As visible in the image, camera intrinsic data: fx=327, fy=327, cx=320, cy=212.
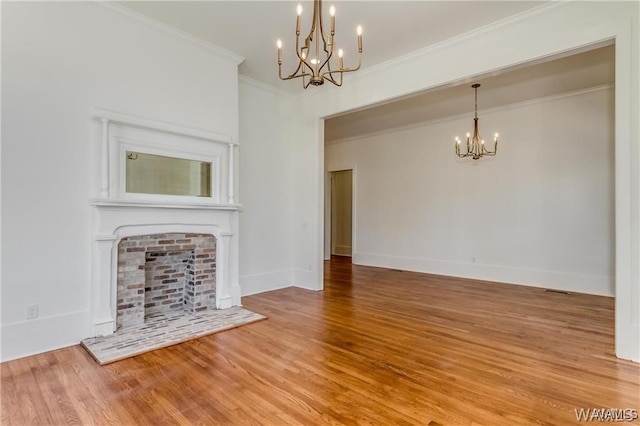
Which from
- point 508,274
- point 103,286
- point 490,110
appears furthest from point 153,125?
point 508,274

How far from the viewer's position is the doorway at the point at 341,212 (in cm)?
945

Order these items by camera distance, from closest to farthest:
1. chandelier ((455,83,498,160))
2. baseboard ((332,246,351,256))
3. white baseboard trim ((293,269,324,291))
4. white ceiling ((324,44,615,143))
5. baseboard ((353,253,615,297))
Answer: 1. white ceiling ((324,44,615,143))
2. baseboard ((353,253,615,297))
3. white baseboard trim ((293,269,324,291))
4. chandelier ((455,83,498,160))
5. baseboard ((332,246,351,256))

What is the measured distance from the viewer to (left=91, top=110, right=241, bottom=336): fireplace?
321 centimetres

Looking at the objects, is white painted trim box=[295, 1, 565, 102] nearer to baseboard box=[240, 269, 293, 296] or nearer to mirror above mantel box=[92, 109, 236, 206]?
mirror above mantel box=[92, 109, 236, 206]

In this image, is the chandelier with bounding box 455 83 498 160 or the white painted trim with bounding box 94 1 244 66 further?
the chandelier with bounding box 455 83 498 160

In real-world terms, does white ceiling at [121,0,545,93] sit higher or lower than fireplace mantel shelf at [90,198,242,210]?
higher

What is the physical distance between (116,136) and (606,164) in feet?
21.8

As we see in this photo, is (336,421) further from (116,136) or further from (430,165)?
(430,165)

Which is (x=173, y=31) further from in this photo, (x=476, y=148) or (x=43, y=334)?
(x=476, y=148)

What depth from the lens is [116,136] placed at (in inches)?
131

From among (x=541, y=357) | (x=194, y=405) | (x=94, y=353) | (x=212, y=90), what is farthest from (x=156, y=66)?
(x=541, y=357)

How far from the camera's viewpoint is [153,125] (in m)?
3.56

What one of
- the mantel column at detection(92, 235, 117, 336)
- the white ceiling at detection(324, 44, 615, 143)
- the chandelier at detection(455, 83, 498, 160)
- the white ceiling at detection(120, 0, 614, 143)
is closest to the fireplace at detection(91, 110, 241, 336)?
the mantel column at detection(92, 235, 117, 336)

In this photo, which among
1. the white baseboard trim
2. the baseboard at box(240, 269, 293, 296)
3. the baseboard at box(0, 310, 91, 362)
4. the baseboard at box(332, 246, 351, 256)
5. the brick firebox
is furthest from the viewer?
the baseboard at box(332, 246, 351, 256)
